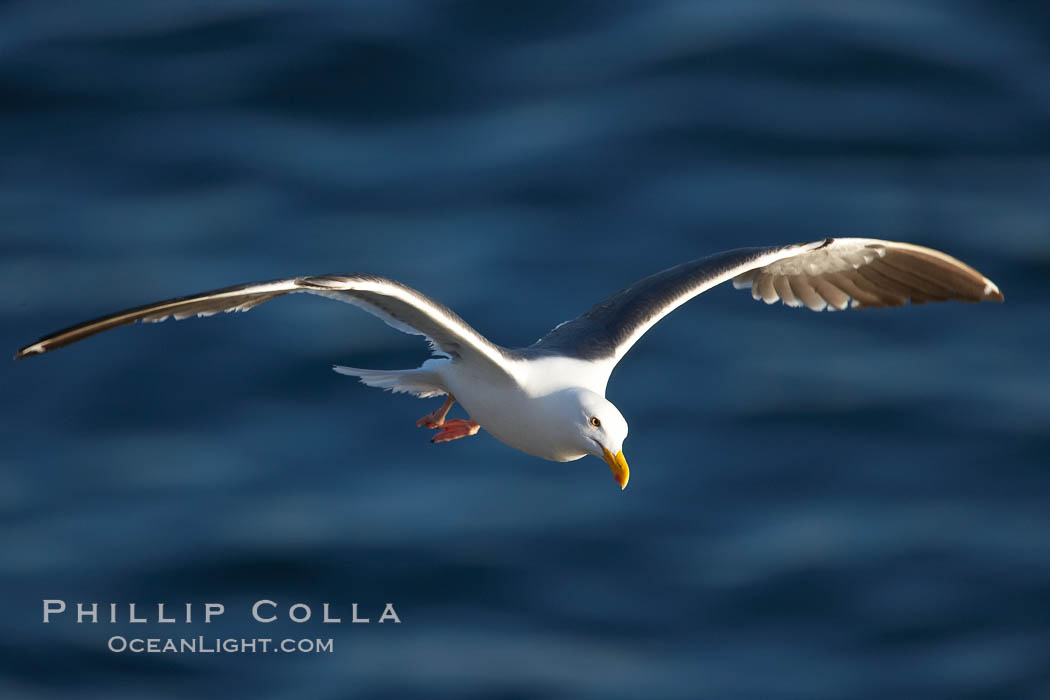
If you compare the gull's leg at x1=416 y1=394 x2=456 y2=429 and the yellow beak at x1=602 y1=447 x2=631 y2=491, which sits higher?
the gull's leg at x1=416 y1=394 x2=456 y2=429

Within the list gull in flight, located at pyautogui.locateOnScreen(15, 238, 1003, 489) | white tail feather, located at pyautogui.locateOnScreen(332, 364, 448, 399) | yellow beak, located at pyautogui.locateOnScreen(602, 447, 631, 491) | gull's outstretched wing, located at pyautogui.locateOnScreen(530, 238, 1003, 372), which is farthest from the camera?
gull's outstretched wing, located at pyautogui.locateOnScreen(530, 238, 1003, 372)

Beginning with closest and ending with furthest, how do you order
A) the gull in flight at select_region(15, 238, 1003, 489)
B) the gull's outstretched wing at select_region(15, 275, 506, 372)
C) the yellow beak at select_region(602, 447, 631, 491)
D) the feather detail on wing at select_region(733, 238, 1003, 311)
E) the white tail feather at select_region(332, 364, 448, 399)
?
1. the gull's outstretched wing at select_region(15, 275, 506, 372)
2. the gull in flight at select_region(15, 238, 1003, 489)
3. the yellow beak at select_region(602, 447, 631, 491)
4. the white tail feather at select_region(332, 364, 448, 399)
5. the feather detail on wing at select_region(733, 238, 1003, 311)

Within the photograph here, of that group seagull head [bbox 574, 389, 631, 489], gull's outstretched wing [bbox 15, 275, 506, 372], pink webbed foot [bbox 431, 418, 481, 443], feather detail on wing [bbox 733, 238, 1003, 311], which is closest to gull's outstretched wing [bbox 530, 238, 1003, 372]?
feather detail on wing [bbox 733, 238, 1003, 311]

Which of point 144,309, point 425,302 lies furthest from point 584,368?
point 144,309

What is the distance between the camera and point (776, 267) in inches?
418

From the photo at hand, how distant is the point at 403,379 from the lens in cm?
921

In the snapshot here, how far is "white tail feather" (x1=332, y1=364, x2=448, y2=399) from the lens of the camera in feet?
29.9

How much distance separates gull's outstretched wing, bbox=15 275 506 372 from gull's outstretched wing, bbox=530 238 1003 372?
1182 mm

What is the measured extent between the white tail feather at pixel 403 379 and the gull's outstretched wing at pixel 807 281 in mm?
714

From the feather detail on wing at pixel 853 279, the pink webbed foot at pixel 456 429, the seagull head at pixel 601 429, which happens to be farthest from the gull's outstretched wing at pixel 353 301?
the feather detail on wing at pixel 853 279

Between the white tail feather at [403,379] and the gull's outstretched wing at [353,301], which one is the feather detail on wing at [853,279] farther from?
the gull's outstretched wing at [353,301]

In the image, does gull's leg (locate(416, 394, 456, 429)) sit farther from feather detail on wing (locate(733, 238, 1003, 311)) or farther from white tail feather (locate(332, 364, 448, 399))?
feather detail on wing (locate(733, 238, 1003, 311))

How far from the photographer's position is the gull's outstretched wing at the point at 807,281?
937 cm

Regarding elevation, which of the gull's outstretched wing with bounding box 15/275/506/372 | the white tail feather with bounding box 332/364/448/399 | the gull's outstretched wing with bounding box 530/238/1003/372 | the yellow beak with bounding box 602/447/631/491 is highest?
the gull's outstretched wing with bounding box 530/238/1003/372
